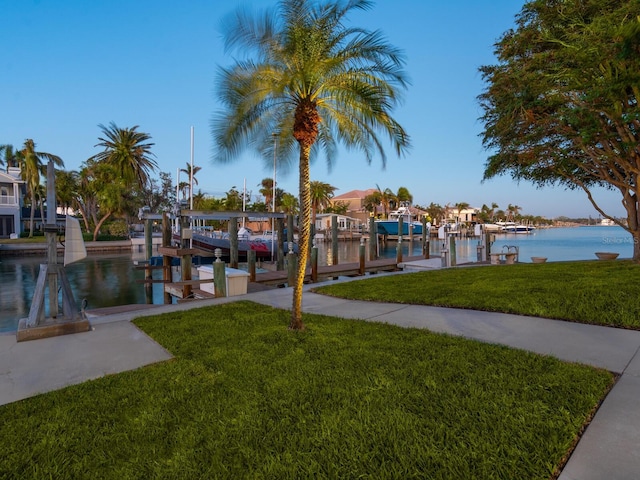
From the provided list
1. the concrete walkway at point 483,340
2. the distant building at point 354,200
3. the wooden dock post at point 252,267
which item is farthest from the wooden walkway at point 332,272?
the distant building at point 354,200

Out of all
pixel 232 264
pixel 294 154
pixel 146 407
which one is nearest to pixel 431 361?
pixel 146 407

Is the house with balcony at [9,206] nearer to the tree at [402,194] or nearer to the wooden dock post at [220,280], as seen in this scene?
the wooden dock post at [220,280]

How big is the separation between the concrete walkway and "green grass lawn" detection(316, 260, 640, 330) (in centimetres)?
47

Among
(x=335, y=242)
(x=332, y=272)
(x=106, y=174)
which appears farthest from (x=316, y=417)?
(x=106, y=174)

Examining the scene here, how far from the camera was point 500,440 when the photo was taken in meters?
2.83

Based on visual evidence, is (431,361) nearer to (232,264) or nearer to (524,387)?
(524,387)

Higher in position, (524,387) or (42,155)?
(42,155)

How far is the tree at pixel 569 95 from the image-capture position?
10547 mm

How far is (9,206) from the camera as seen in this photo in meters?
40.2

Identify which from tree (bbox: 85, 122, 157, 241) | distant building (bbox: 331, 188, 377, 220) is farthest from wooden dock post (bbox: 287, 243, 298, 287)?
distant building (bbox: 331, 188, 377, 220)

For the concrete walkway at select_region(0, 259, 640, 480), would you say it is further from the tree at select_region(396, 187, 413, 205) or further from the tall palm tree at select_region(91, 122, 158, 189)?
the tree at select_region(396, 187, 413, 205)

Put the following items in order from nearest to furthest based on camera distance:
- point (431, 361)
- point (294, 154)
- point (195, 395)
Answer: point (195, 395), point (431, 361), point (294, 154)

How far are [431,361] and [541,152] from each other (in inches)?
557

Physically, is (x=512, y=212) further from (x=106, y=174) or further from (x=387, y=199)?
(x=106, y=174)
